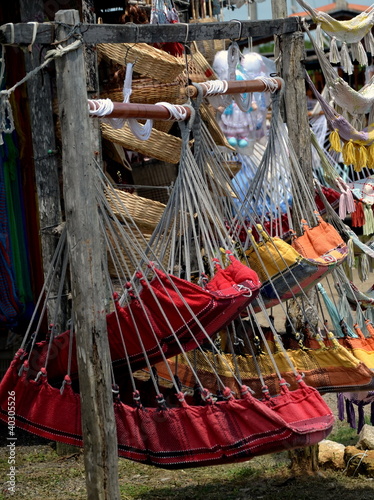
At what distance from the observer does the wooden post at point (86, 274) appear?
3480 millimetres

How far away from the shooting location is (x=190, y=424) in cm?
361

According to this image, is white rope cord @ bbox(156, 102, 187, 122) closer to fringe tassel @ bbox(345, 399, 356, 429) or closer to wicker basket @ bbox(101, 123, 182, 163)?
wicker basket @ bbox(101, 123, 182, 163)

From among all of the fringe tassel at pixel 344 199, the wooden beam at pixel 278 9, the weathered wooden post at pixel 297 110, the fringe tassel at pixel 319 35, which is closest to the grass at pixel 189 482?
the weathered wooden post at pixel 297 110

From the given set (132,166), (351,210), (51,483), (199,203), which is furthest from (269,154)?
(51,483)

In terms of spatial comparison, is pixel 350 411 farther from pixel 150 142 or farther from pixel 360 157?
pixel 150 142

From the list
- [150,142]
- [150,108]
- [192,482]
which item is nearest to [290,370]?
[192,482]

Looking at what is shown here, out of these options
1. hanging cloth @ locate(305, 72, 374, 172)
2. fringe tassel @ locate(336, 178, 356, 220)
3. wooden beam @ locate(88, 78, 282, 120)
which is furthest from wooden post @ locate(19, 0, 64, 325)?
fringe tassel @ locate(336, 178, 356, 220)

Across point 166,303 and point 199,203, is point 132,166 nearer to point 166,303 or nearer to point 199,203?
point 199,203

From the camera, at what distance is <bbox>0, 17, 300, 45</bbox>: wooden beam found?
11.4 ft

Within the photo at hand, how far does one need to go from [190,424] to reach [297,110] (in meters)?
2.06

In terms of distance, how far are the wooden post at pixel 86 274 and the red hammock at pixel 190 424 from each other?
0.18 meters

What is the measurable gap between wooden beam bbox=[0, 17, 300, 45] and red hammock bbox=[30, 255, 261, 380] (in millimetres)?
1025

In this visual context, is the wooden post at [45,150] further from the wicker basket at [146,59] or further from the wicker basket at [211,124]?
the wicker basket at [211,124]

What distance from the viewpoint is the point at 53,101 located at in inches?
202
